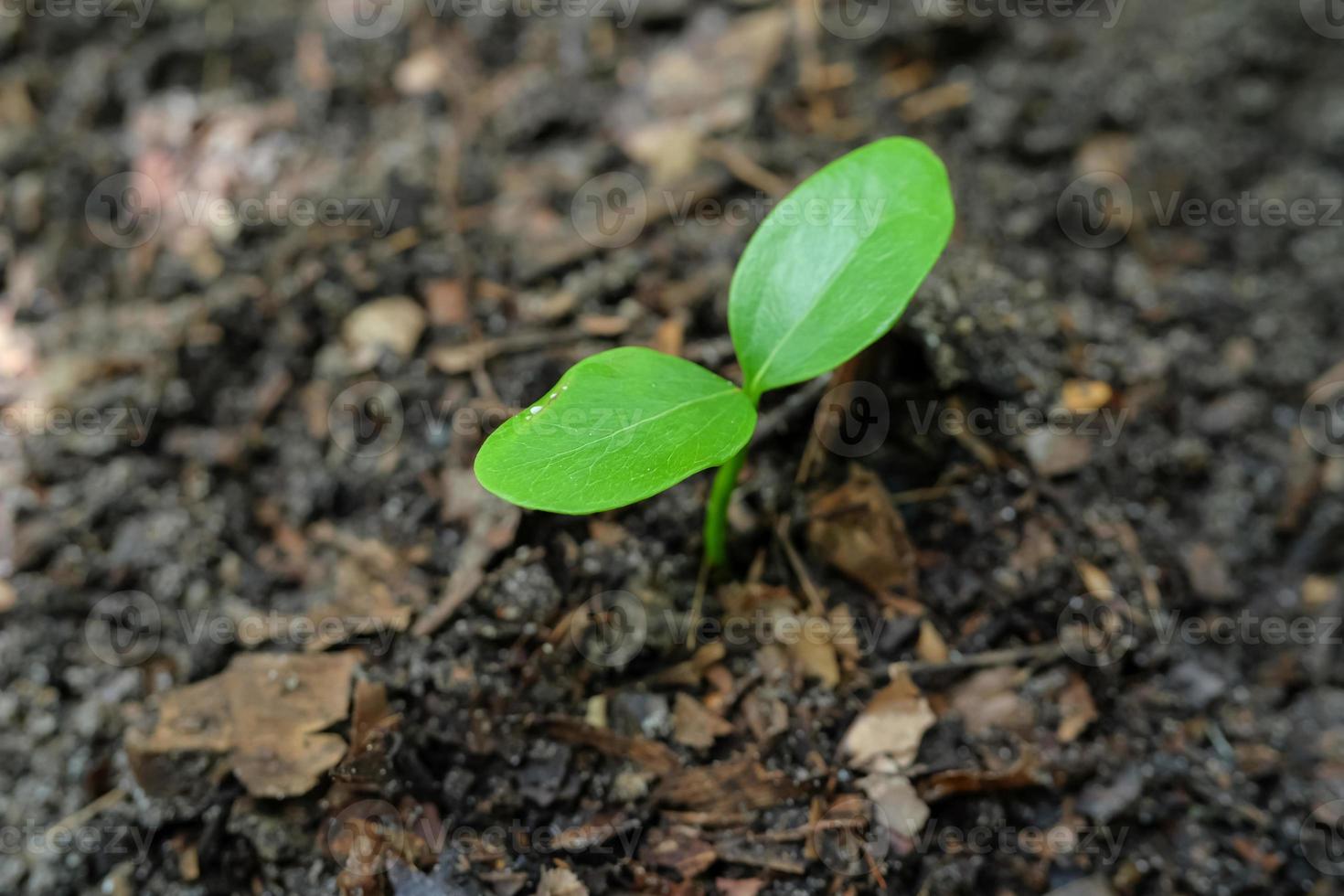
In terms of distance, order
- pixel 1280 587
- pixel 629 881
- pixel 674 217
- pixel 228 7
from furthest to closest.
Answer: pixel 228 7 < pixel 674 217 < pixel 1280 587 < pixel 629 881

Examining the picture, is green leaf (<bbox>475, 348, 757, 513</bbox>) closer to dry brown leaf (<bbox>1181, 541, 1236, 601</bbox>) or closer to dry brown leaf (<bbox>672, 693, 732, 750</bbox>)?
dry brown leaf (<bbox>672, 693, 732, 750</bbox>)

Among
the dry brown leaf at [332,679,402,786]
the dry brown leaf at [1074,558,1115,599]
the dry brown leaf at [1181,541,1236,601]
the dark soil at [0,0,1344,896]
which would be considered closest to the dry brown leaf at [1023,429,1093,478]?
the dark soil at [0,0,1344,896]

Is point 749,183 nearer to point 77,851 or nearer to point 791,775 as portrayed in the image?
point 791,775

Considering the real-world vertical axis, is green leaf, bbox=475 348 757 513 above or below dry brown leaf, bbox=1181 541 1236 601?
above

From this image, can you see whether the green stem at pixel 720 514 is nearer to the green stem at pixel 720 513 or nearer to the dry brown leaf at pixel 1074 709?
the green stem at pixel 720 513

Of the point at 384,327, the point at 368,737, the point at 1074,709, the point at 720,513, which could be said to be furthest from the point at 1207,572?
the point at 384,327

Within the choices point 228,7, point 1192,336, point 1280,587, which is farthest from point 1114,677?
point 228,7

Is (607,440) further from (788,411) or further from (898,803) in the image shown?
(898,803)
